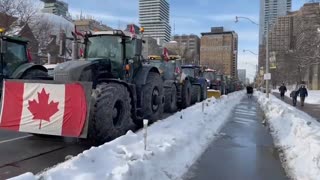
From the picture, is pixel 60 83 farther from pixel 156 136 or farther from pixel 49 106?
pixel 156 136

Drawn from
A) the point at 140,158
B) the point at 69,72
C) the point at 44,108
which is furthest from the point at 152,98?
the point at 140,158

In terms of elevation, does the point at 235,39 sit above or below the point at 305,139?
above

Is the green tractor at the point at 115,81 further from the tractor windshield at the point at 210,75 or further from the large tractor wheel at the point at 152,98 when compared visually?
the tractor windshield at the point at 210,75

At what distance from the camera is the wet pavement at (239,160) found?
8336 mm

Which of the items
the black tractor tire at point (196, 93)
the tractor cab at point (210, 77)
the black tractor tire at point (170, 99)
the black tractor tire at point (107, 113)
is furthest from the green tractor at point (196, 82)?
the black tractor tire at point (107, 113)

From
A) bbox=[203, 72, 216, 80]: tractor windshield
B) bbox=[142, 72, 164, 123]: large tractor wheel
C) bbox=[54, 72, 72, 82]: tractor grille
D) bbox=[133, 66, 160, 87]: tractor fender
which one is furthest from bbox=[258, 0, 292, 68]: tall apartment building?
bbox=[54, 72, 72, 82]: tractor grille

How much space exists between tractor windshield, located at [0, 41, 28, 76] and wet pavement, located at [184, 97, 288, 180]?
750 cm

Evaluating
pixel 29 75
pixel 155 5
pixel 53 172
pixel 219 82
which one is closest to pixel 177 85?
pixel 29 75

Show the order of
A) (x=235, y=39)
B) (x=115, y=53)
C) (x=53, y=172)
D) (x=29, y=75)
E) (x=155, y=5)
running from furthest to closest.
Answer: (x=235, y=39)
(x=155, y=5)
(x=29, y=75)
(x=115, y=53)
(x=53, y=172)

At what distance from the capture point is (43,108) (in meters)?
9.88

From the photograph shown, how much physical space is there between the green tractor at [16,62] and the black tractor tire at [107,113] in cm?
444

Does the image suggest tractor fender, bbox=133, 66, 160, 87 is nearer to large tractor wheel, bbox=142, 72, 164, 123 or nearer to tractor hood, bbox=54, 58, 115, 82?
large tractor wheel, bbox=142, 72, 164, 123

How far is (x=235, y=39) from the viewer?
105812 mm

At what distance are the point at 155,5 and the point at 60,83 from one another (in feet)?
135
